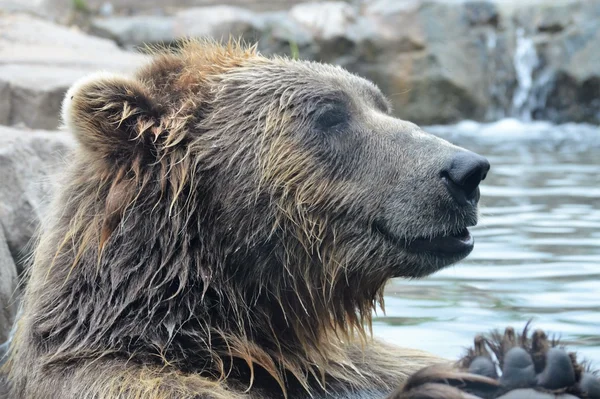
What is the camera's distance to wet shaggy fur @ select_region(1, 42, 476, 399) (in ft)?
13.2

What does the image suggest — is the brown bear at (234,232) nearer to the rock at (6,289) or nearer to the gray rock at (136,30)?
the rock at (6,289)

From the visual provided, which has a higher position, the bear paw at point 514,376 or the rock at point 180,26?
the rock at point 180,26

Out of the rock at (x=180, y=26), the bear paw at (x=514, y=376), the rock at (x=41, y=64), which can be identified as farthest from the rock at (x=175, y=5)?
the bear paw at (x=514, y=376)

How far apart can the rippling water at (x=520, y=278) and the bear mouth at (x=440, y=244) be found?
0.64 m

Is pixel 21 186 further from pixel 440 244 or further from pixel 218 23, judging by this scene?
pixel 218 23

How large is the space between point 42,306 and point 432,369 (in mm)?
1805

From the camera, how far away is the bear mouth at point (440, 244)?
420 cm

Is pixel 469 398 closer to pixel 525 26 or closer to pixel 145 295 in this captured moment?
pixel 145 295

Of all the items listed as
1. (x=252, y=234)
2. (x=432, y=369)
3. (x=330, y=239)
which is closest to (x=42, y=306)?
(x=252, y=234)

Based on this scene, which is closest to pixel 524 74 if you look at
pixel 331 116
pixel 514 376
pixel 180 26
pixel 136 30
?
pixel 180 26


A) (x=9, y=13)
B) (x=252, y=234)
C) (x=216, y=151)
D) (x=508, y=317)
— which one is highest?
(x=9, y=13)

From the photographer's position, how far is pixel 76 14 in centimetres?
1972

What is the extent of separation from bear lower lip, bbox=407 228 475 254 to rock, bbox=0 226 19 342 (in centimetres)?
241

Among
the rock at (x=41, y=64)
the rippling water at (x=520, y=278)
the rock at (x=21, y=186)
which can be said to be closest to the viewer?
the rippling water at (x=520, y=278)
